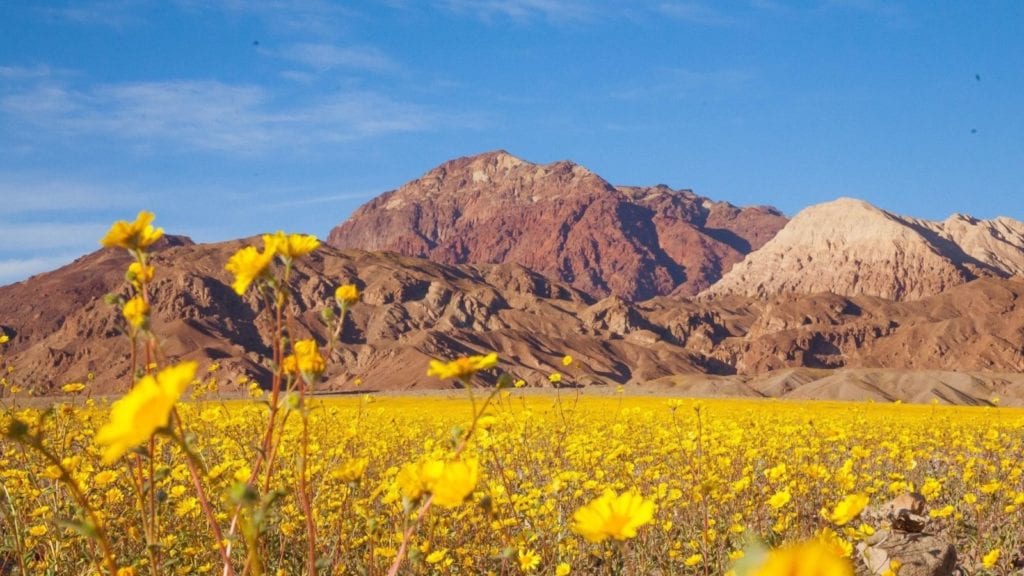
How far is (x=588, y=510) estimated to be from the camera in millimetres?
1590

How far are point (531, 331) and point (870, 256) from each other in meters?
53.4

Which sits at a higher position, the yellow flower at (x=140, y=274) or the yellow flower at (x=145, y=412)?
the yellow flower at (x=140, y=274)

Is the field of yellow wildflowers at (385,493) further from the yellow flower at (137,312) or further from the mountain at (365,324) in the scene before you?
the mountain at (365,324)

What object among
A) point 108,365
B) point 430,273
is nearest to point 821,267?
point 430,273

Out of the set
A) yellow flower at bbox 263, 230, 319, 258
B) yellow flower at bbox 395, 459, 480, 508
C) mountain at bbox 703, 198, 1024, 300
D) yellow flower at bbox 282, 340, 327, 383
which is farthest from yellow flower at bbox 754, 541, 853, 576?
mountain at bbox 703, 198, 1024, 300

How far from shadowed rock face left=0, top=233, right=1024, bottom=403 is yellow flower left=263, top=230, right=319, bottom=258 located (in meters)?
58.4

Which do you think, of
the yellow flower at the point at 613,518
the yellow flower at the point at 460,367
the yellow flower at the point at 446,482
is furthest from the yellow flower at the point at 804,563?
the yellow flower at the point at 460,367

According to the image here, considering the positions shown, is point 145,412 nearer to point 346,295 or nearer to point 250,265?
point 250,265

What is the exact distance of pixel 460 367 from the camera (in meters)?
1.88

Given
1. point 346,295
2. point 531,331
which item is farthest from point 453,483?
point 531,331

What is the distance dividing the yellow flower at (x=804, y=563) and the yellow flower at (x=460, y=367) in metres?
1.19

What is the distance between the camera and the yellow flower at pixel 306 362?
185cm

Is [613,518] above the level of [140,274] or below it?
below

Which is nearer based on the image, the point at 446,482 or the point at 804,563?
the point at 804,563
